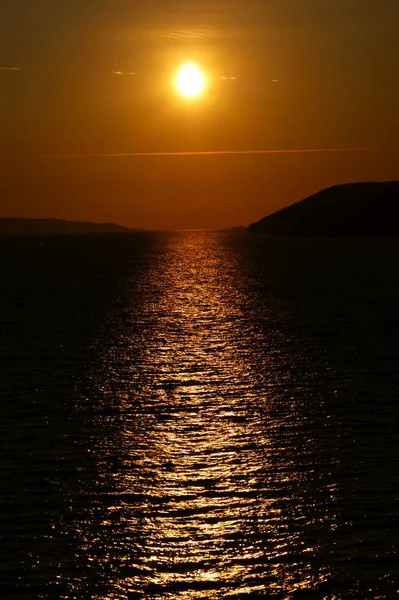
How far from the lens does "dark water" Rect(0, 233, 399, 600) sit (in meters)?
19.9

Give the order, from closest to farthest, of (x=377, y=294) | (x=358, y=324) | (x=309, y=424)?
(x=309, y=424) → (x=358, y=324) → (x=377, y=294)

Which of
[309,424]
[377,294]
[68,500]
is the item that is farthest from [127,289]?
[68,500]

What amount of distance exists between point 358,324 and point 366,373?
84.0 ft

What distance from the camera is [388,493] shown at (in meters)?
25.0

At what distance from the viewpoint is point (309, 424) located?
34281mm

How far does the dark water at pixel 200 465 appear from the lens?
784 inches

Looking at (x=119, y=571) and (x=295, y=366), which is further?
(x=295, y=366)

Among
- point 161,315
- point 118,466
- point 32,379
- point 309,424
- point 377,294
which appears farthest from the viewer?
point 377,294

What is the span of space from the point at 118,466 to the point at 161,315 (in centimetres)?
5554

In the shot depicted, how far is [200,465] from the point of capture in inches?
1114

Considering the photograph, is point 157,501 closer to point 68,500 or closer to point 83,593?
point 68,500

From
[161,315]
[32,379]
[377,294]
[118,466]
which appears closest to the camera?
[118,466]

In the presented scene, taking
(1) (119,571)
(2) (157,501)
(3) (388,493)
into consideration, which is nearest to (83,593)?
(1) (119,571)

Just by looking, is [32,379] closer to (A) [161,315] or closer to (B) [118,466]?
(B) [118,466]
